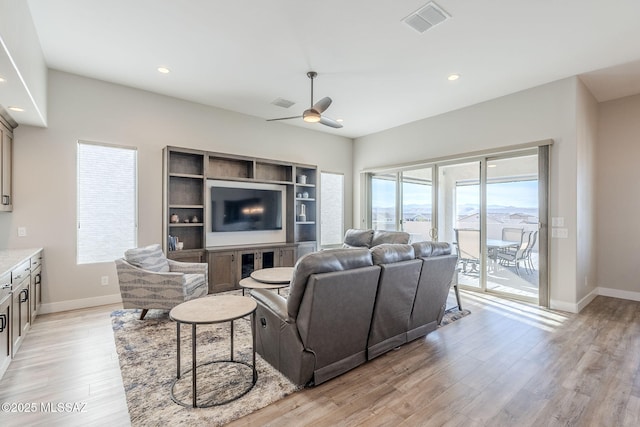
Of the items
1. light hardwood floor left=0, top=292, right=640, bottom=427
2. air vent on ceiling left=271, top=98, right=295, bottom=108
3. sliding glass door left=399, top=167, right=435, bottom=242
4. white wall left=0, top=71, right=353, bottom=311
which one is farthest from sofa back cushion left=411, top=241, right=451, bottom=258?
white wall left=0, top=71, right=353, bottom=311

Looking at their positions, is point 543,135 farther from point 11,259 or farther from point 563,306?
point 11,259

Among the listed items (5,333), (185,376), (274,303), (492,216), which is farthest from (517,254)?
(5,333)

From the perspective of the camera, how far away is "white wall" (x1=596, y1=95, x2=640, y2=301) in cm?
473

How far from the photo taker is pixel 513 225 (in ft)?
15.8

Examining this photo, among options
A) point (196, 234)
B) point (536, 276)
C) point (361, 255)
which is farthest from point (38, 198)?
point (536, 276)

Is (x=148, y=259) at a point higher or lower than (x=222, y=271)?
higher

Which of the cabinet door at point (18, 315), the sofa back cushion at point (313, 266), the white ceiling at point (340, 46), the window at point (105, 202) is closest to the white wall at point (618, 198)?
the white ceiling at point (340, 46)

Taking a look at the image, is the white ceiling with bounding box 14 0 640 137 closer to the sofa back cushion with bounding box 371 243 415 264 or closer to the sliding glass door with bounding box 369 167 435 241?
the sliding glass door with bounding box 369 167 435 241

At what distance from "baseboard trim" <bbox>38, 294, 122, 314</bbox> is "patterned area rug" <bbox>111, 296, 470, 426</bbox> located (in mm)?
1016

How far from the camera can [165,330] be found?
→ 3402mm

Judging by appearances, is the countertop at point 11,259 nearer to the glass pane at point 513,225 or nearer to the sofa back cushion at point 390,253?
the sofa back cushion at point 390,253

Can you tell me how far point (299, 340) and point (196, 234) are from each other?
11.9 feet

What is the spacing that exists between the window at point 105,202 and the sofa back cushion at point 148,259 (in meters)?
0.93

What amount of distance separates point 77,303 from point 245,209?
2809 mm
